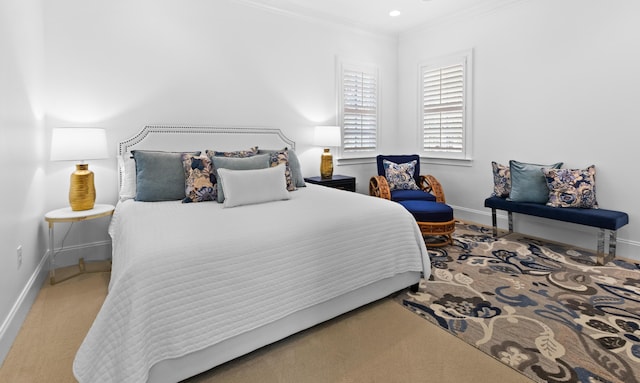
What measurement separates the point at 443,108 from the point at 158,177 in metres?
3.91

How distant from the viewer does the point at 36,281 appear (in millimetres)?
2639

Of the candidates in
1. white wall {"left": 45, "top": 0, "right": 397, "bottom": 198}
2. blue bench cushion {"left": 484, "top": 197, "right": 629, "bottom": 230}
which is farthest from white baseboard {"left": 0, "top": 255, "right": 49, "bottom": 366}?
blue bench cushion {"left": 484, "top": 197, "right": 629, "bottom": 230}

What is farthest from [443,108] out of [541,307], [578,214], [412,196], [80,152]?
[80,152]

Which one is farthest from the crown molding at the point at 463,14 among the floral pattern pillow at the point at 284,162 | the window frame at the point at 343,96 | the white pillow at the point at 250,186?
the white pillow at the point at 250,186

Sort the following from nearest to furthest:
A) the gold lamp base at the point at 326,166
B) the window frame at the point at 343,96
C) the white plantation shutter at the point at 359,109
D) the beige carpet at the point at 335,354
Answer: the beige carpet at the point at 335,354 → the gold lamp base at the point at 326,166 → the window frame at the point at 343,96 → the white plantation shutter at the point at 359,109

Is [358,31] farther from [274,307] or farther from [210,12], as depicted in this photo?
[274,307]

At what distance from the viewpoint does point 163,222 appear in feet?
6.91

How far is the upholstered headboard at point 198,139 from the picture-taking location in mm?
3470

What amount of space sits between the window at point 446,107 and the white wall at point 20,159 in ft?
15.1

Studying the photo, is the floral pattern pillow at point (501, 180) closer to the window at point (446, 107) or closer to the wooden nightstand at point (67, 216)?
the window at point (446, 107)

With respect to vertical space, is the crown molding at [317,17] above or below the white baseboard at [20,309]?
above

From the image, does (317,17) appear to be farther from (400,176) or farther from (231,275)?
(231,275)

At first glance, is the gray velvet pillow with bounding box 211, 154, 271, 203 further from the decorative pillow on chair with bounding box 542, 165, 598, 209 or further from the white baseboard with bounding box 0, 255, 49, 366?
the decorative pillow on chair with bounding box 542, 165, 598, 209

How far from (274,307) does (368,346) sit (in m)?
0.61
